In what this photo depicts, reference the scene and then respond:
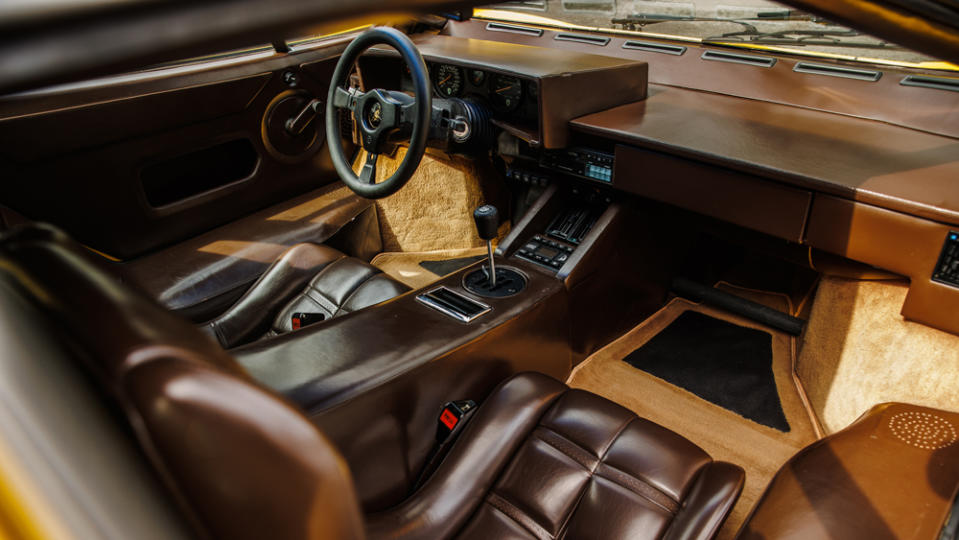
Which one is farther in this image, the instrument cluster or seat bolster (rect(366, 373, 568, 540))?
the instrument cluster

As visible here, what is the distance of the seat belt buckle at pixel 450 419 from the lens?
4.75ft

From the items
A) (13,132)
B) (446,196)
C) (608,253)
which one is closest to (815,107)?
(608,253)

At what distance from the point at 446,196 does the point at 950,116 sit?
193 centimetres

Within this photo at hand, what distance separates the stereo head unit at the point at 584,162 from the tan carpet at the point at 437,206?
2.61ft

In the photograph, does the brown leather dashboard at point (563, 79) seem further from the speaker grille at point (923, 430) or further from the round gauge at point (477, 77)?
the speaker grille at point (923, 430)

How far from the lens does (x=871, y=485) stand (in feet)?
3.55

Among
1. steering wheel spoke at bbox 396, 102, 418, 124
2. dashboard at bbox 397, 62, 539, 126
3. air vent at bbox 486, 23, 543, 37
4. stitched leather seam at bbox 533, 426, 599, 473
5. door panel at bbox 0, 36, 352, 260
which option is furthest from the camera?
air vent at bbox 486, 23, 543, 37

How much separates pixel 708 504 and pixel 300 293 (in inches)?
57.5

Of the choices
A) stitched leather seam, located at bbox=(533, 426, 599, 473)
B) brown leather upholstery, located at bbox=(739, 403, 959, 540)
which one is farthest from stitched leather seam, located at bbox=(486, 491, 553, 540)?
brown leather upholstery, located at bbox=(739, 403, 959, 540)

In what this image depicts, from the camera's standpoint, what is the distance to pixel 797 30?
6.47 ft

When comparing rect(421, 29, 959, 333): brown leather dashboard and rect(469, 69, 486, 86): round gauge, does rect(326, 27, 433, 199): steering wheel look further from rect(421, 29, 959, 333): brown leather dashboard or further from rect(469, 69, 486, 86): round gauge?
rect(469, 69, 486, 86): round gauge

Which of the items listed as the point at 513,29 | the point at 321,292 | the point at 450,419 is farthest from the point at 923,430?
the point at 513,29

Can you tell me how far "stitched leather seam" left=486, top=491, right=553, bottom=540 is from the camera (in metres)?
1.22

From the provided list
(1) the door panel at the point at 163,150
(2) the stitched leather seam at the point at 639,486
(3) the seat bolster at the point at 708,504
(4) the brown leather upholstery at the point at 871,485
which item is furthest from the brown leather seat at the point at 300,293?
(4) the brown leather upholstery at the point at 871,485
